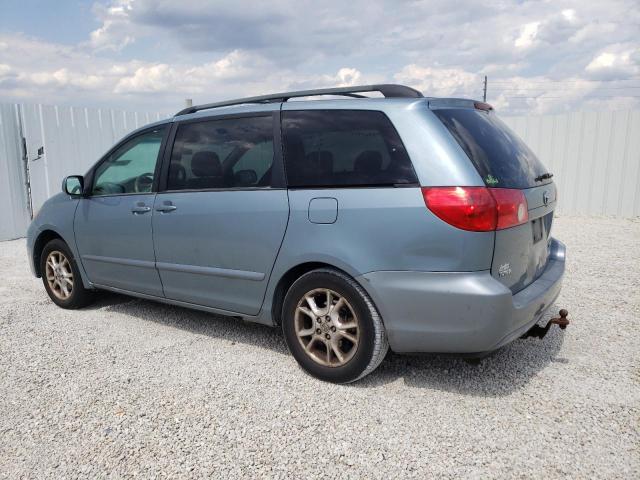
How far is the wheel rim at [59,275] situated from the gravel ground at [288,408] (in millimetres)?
535

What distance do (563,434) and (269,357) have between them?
6.30 feet

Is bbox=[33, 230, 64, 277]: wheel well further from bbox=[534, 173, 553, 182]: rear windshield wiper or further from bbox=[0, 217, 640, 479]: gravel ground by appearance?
bbox=[534, 173, 553, 182]: rear windshield wiper

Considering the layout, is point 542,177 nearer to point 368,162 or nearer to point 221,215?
point 368,162

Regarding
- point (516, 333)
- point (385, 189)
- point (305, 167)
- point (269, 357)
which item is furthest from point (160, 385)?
point (516, 333)

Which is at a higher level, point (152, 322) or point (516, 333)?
point (516, 333)

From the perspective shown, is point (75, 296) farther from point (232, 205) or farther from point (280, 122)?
point (280, 122)

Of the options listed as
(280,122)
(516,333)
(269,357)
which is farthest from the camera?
(269,357)

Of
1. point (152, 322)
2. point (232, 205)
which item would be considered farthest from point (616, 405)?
point (152, 322)

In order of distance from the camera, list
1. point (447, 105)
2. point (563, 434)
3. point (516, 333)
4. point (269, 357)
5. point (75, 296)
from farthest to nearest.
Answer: point (75, 296), point (269, 357), point (447, 105), point (516, 333), point (563, 434)

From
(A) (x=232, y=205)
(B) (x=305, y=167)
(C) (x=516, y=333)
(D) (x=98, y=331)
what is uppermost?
(B) (x=305, y=167)

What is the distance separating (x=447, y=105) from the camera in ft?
10.1

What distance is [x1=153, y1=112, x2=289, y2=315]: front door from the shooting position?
3.38 metres

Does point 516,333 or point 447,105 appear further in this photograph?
point 447,105

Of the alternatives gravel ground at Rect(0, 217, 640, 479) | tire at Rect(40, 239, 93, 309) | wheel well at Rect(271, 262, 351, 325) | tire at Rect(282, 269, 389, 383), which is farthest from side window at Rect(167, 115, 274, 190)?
tire at Rect(40, 239, 93, 309)
